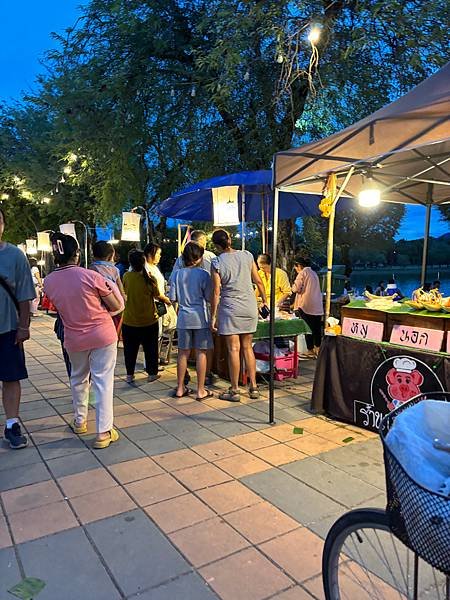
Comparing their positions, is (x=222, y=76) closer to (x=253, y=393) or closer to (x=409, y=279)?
(x=253, y=393)

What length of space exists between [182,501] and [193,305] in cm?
233

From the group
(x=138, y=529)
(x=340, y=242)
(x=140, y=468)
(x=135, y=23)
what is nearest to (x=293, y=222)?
(x=135, y=23)

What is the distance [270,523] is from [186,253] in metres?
2.94

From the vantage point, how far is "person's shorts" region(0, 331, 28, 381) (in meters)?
3.66

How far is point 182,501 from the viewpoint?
2.90 m

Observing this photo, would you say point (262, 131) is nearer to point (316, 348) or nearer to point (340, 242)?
point (316, 348)

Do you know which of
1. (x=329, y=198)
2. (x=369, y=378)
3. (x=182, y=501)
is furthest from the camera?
(x=329, y=198)

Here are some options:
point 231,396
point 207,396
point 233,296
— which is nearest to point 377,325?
point 233,296

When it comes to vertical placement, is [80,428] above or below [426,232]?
below

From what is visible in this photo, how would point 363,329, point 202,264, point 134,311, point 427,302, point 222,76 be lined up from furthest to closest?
1. point 222,76
2. point 202,264
3. point 134,311
4. point 363,329
5. point 427,302

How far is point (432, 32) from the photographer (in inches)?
281

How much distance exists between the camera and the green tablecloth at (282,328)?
543 centimetres

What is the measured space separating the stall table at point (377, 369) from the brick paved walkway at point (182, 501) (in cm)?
20

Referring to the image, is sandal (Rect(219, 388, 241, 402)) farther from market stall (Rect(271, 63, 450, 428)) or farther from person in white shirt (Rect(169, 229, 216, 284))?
person in white shirt (Rect(169, 229, 216, 284))
